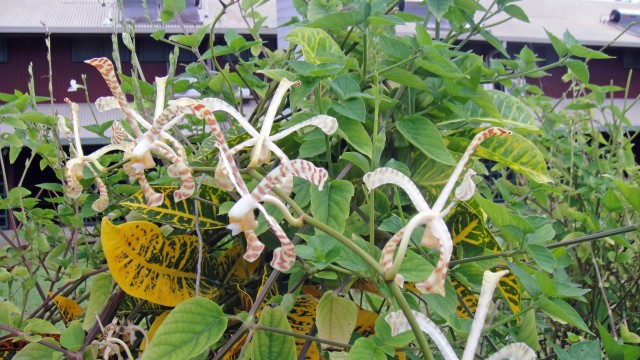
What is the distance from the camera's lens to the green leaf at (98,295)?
61 centimetres

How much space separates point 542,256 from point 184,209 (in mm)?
330

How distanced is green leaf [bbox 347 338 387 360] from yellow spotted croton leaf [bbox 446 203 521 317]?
20cm

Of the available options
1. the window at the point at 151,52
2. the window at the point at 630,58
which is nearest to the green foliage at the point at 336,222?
the window at the point at 151,52

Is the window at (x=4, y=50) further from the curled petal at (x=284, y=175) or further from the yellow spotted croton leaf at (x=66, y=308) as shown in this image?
the curled petal at (x=284, y=175)

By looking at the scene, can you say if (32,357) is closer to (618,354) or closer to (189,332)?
(189,332)

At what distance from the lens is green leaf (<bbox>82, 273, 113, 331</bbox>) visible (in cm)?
61

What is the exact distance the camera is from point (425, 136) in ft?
1.85

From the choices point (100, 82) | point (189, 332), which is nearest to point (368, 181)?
point (189, 332)

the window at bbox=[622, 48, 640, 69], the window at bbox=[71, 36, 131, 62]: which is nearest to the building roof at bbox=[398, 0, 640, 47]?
the window at bbox=[622, 48, 640, 69]

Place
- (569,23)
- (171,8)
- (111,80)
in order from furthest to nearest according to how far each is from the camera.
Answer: (569,23) → (171,8) → (111,80)

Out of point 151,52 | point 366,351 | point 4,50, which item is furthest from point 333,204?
point 4,50

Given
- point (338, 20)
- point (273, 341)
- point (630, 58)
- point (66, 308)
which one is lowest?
point (630, 58)

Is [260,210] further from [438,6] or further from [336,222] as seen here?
[438,6]

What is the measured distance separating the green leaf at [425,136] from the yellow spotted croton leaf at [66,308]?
1.36ft
